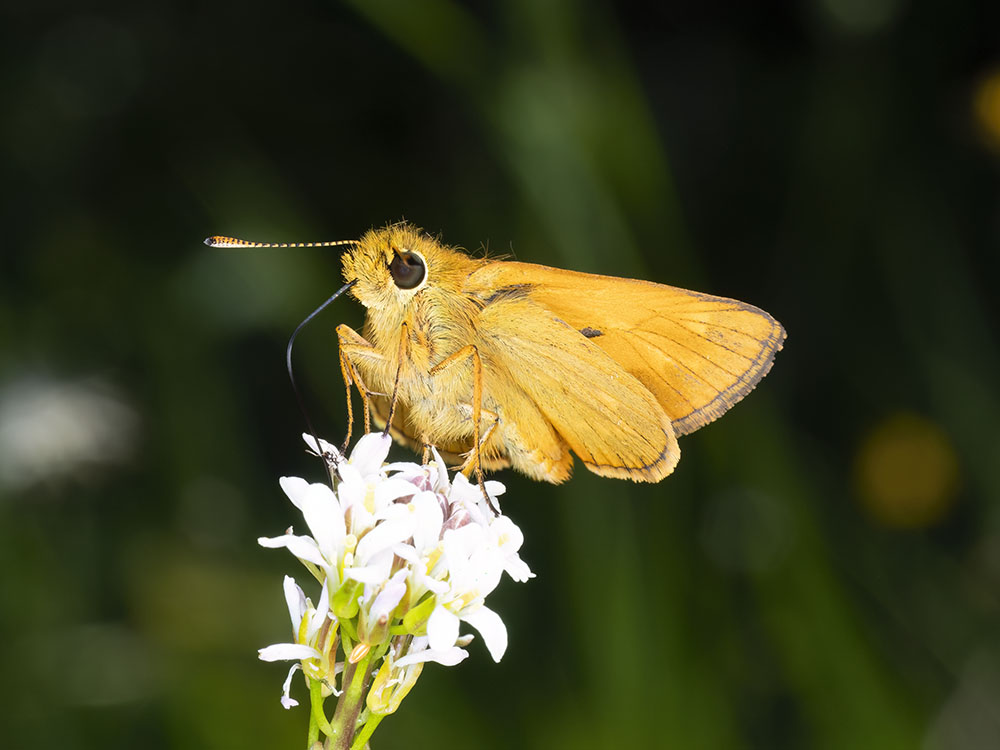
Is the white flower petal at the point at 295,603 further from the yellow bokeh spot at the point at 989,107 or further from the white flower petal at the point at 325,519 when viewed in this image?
the yellow bokeh spot at the point at 989,107

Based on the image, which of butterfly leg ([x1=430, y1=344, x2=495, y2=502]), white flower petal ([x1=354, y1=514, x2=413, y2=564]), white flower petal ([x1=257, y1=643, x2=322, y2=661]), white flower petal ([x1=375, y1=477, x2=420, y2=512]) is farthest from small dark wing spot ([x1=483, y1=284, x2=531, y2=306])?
white flower petal ([x1=257, y1=643, x2=322, y2=661])

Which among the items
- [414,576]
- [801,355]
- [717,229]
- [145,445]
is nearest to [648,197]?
[717,229]

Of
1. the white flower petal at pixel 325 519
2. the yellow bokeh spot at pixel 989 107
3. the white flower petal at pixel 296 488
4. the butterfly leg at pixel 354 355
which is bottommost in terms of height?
the white flower petal at pixel 325 519

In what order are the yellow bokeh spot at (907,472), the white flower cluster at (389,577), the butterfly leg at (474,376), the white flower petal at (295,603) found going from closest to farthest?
the white flower cluster at (389,577)
the white flower petal at (295,603)
the butterfly leg at (474,376)
the yellow bokeh spot at (907,472)

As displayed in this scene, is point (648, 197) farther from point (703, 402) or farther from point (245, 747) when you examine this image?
point (245, 747)

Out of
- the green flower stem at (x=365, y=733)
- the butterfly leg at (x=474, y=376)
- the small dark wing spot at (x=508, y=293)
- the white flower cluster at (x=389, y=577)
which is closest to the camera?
the green flower stem at (x=365, y=733)

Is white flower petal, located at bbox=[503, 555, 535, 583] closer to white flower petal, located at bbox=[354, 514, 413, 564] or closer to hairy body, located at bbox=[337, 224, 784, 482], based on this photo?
white flower petal, located at bbox=[354, 514, 413, 564]

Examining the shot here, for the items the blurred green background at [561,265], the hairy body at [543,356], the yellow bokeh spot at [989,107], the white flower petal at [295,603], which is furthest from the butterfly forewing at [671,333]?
the yellow bokeh spot at [989,107]
